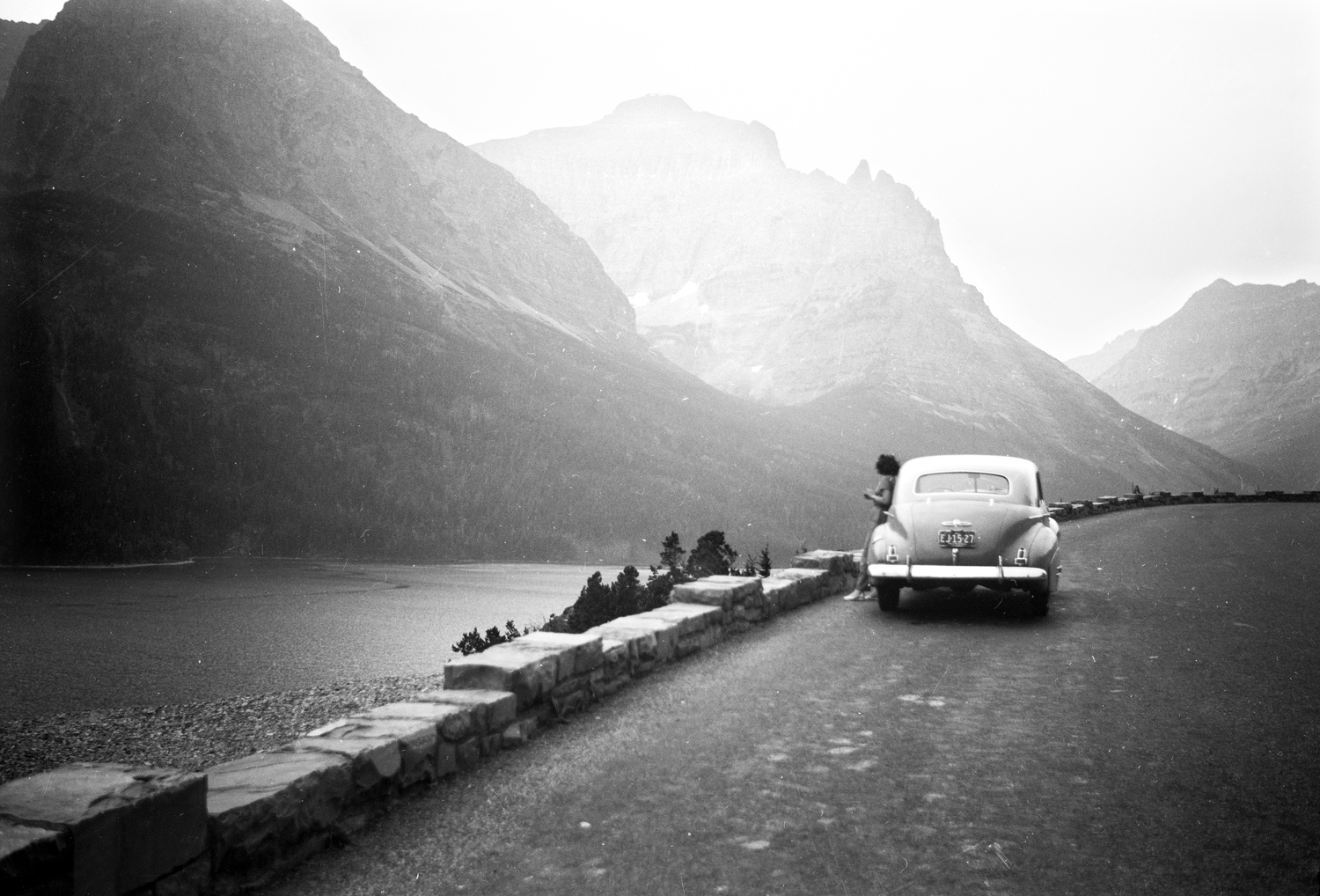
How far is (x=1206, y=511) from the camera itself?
115 feet

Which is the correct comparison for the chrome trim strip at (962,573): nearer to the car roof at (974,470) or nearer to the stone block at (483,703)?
the car roof at (974,470)

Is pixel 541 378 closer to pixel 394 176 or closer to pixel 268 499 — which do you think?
pixel 268 499

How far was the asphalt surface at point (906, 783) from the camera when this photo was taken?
12.8 feet

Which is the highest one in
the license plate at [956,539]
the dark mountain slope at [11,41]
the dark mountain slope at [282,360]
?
the dark mountain slope at [11,41]

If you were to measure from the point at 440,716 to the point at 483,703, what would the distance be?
0.35 meters

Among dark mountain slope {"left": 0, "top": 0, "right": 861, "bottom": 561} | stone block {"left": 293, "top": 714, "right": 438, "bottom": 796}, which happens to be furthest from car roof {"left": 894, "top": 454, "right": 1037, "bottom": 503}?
dark mountain slope {"left": 0, "top": 0, "right": 861, "bottom": 561}

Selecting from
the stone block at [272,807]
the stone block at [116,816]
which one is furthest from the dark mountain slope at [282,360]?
the stone block at [116,816]

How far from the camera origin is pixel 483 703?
548cm

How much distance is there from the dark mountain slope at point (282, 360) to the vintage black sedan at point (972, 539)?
66.4 meters

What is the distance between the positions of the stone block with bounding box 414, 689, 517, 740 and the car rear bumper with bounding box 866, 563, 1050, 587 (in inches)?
236

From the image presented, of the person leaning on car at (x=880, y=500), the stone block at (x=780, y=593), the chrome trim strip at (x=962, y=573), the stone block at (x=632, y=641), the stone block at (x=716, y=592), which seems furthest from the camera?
the person leaning on car at (x=880, y=500)

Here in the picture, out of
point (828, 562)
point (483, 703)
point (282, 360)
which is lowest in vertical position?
point (483, 703)

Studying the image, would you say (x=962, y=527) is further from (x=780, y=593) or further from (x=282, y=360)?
(x=282, y=360)

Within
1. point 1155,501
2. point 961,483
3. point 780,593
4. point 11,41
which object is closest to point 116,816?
point 780,593
